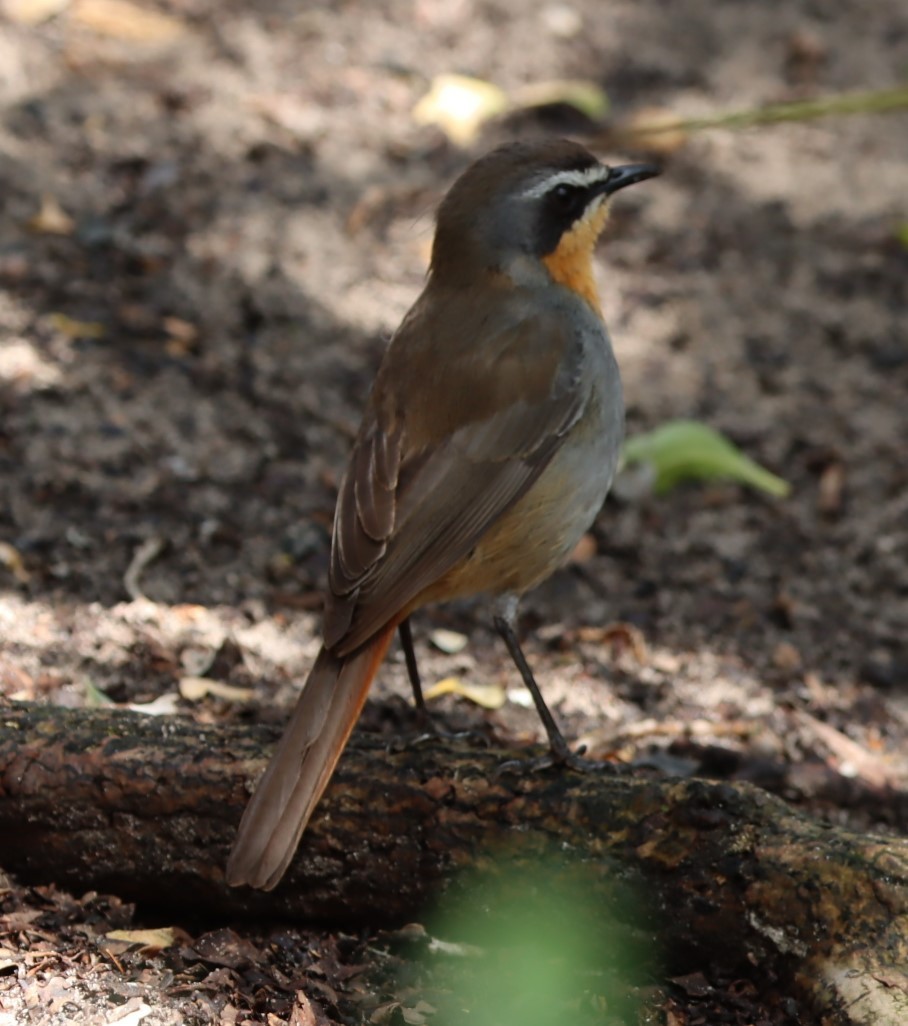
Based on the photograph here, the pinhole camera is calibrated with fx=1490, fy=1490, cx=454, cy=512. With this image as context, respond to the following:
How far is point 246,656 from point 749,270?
3.63 m

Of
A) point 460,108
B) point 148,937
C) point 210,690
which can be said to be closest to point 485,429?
→ point 210,690

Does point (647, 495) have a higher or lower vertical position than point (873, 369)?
lower

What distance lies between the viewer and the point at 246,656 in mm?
4270

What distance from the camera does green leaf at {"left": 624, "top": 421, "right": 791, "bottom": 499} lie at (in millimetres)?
5668

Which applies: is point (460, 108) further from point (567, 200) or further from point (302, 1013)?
point (302, 1013)

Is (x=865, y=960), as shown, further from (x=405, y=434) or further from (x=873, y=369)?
(x=873, y=369)

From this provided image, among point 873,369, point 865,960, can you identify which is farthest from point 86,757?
point 873,369

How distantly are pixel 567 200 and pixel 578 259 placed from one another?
16cm

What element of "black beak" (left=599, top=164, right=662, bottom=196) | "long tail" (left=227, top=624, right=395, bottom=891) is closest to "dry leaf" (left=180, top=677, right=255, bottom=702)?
"long tail" (left=227, top=624, right=395, bottom=891)

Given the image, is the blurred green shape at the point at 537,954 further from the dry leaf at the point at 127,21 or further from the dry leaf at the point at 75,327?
the dry leaf at the point at 127,21

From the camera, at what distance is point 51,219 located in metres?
6.30

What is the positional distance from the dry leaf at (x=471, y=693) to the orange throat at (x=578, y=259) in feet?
3.78

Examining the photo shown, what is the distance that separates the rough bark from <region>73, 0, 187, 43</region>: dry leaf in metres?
5.11

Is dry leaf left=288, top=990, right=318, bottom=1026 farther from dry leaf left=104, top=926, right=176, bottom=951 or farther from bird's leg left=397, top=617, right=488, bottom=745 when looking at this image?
bird's leg left=397, top=617, right=488, bottom=745
